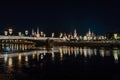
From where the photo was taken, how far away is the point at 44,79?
21.9 metres

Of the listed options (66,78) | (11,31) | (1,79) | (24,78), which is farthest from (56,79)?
(11,31)

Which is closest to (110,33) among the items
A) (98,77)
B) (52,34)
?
(52,34)

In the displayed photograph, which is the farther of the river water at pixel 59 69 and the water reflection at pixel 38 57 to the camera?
the water reflection at pixel 38 57

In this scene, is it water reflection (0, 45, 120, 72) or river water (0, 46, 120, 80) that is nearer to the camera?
river water (0, 46, 120, 80)

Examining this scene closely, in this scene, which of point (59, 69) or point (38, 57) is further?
point (38, 57)

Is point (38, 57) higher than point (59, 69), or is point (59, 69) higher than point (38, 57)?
point (38, 57)

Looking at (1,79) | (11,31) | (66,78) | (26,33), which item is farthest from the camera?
(26,33)

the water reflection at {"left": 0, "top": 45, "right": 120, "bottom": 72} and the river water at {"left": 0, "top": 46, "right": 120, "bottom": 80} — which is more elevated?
the water reflection at {"left": 0, "top": 45, "right": 120, "bottom": 72}

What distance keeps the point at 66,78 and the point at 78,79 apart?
96 cm

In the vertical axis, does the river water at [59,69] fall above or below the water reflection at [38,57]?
below

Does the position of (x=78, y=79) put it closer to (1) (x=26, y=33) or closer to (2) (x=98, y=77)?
(2) (x=98, y=77)

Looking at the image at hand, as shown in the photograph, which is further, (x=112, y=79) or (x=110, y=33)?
(x=110, y=33)

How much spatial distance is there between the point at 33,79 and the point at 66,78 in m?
2.58

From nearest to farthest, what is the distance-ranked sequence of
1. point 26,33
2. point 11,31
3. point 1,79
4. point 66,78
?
point 1,79
point 66,78
point 11,31
point 26,33
